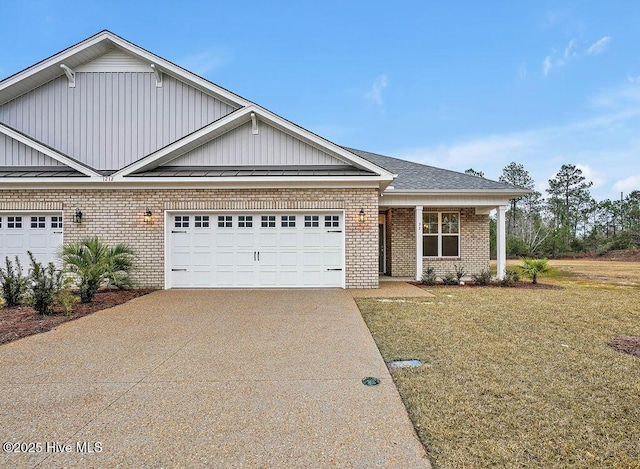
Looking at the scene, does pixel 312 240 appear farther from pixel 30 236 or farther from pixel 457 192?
pixel 30 236

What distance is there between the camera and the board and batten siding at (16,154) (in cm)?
990

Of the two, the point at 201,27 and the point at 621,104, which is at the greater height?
the point at 201,27

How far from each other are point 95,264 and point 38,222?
134 inches

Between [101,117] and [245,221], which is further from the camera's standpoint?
[101,117]

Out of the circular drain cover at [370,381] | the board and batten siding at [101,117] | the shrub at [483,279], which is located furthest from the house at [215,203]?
the circular drain cover at [370,381]

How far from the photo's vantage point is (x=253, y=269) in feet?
32.1

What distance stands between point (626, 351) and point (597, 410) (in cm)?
232

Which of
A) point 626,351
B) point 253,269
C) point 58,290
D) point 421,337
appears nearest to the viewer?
point 626,351

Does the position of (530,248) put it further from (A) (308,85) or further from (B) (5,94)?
(B) (5,94)

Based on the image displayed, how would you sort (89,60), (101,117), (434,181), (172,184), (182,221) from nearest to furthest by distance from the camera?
(172,184), (182,221), (101,117), (89,60), (434,181)

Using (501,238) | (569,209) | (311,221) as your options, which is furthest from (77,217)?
(569,209)

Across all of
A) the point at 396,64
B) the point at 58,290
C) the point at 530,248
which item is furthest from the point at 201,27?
the point at 530,248

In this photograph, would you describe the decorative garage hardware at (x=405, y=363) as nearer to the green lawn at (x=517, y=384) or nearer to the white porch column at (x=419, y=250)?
the green lawn at (x=517, y=384)

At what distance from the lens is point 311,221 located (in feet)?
32.2
